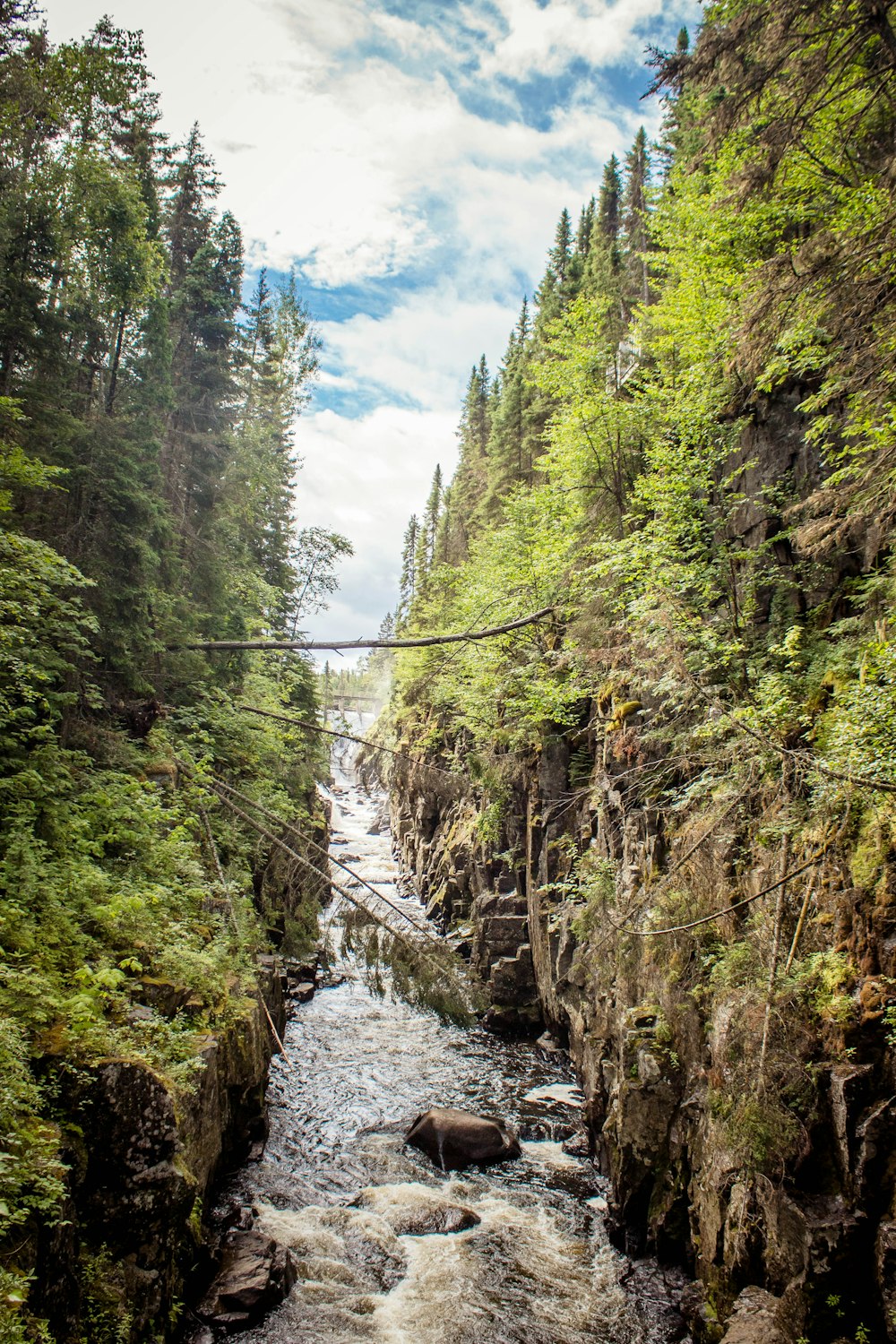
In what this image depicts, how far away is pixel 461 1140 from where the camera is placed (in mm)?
11680

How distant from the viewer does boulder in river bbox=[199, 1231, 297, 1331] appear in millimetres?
7152

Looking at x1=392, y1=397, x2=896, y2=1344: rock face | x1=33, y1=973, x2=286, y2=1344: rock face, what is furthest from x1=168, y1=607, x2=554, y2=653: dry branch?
x1=33, y1=973, x2=286, y2=1344: rock face

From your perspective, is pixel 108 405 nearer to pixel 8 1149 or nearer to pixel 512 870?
pixel 8 1149

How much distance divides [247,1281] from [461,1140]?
17.0ft

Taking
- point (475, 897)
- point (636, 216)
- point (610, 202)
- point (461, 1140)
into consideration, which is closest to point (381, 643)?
point (461, 1140)

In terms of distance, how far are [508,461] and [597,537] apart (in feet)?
63.5

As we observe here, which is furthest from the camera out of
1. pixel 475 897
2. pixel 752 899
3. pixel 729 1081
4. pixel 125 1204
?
pixel 475 897

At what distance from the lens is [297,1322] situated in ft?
24.7

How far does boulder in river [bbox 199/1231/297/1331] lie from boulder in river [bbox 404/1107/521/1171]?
12.5 ft

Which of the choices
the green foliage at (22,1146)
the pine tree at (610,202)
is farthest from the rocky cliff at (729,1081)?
the pine tree at (610,202)

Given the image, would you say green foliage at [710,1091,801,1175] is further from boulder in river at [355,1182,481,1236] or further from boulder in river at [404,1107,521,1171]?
boulder in river at [404,1107,521,1171]

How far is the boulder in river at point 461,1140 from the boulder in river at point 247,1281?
3.82 meters

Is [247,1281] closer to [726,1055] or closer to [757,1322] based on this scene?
[757,1322]

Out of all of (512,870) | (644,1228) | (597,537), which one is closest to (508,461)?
(597,537)
